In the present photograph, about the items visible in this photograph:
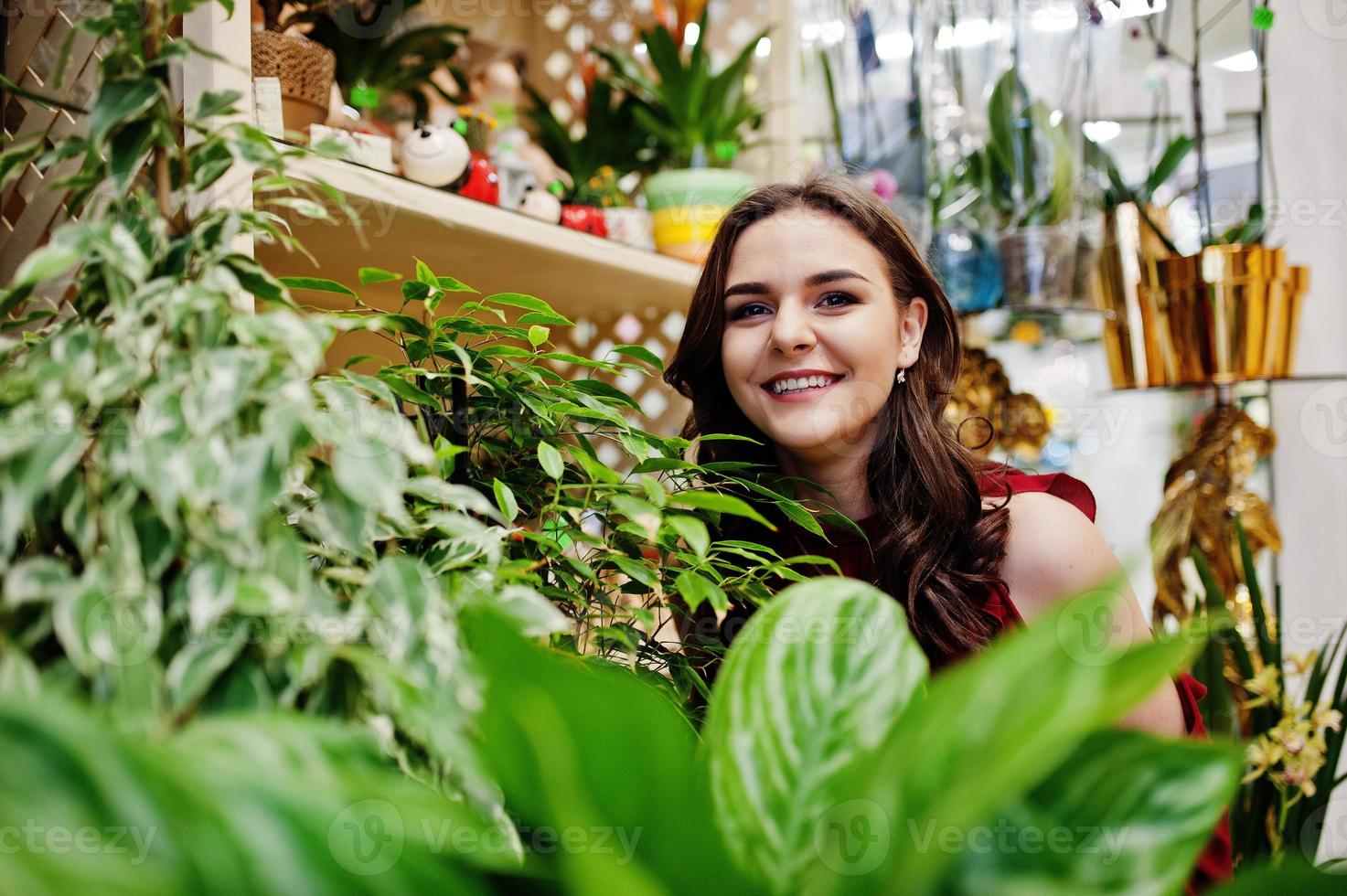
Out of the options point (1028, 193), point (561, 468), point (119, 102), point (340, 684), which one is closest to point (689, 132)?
point (1028, 193)

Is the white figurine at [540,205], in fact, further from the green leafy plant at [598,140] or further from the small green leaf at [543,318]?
the small green leaf at [543,318]

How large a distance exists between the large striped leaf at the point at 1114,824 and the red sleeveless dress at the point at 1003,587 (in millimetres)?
757

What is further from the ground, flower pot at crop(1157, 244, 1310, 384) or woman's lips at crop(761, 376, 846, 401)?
flower pot at crop(1157, 244, 1310, 384)

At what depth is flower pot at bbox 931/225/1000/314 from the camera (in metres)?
1.75

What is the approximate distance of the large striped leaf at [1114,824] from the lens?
357 millimetres

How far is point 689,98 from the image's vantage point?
1561 millimetres

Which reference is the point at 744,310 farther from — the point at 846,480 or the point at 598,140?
the point at 598,140

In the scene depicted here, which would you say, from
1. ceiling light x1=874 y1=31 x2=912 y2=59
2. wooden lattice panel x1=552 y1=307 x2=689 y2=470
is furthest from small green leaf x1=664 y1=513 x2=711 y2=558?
ceiling light x1=874 y1=31 x2=912 y2=59

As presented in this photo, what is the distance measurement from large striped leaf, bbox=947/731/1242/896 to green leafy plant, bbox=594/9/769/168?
132cm

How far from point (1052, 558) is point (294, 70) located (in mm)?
1025

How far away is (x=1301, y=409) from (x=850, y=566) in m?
1.10

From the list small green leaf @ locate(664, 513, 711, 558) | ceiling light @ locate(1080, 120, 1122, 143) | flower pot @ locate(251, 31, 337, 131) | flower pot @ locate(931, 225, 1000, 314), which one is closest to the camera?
small green leaf @ locate(664, 513, 711, 558)

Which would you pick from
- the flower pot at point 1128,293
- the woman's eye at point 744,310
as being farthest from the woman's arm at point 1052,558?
the flower pot at point 1128,293

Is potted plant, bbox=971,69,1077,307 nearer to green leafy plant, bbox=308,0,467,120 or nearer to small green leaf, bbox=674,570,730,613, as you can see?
green leafy plant, bbox=308,0,467,120
